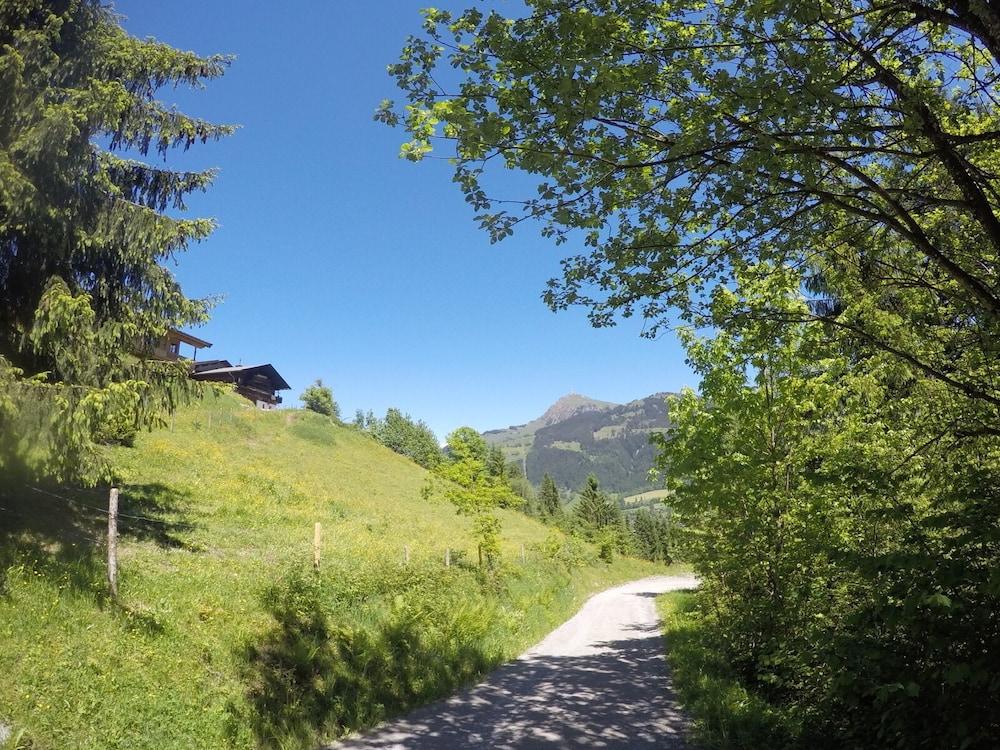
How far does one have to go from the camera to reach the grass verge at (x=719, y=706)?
23.6ft

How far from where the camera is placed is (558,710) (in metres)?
9.46

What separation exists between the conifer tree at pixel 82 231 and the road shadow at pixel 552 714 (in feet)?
24.8

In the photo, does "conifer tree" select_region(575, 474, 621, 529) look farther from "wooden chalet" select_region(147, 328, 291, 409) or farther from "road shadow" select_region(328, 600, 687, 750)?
"road shadow" select_region(328, 600, 687, 750)

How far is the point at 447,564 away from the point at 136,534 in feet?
31.2

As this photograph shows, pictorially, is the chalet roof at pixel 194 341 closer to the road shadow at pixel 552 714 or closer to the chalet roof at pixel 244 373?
the chalet roof at pixel 244 373

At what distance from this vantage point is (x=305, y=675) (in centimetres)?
930

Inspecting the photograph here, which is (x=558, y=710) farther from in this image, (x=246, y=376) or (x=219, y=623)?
(x=246, y=376)

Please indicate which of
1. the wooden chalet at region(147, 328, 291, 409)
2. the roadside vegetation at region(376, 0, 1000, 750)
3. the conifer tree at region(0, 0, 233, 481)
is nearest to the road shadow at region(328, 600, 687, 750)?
the roadside vegetation at region(376, 0, 1000, 750)

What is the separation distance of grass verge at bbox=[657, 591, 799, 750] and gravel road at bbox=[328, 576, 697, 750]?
318 millimetres

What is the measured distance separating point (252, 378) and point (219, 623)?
6422 centimetres

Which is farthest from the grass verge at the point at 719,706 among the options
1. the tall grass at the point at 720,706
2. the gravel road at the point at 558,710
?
the gravel road at the point at 558,710

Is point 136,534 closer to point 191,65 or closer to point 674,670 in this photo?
point 191,65

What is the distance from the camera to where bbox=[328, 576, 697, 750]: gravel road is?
8031mm

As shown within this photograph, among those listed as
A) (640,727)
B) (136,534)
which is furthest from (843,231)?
(136,534)
